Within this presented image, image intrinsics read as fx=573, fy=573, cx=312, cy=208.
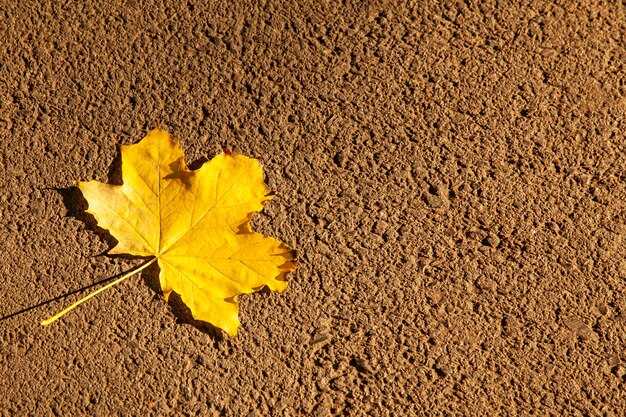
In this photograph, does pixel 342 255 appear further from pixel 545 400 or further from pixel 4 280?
pixel 4 280

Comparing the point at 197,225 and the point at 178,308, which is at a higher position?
the point at 197,225

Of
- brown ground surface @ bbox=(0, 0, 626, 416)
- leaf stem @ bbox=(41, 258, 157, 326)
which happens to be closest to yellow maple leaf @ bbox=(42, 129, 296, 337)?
leaf stem @ bbox=(41, 258, 157, 326)

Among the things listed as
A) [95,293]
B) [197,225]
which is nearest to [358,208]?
[197,225]

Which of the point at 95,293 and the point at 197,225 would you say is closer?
the point at 197,225

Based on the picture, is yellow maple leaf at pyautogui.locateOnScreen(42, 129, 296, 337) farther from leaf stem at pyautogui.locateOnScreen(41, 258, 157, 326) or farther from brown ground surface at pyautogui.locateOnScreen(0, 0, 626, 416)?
brown ground surface at pyautogui.locateOnScreen(0, 0, 626, 416)

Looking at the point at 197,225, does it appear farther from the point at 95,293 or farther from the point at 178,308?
the point at 95,293

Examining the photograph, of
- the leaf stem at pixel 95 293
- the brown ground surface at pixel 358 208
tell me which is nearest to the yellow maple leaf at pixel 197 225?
the leaf stem at pixel 95 293

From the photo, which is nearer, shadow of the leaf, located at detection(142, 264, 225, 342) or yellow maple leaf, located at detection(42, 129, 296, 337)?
yellow maple leaf, located at detection(42, 129, 296, 337)
